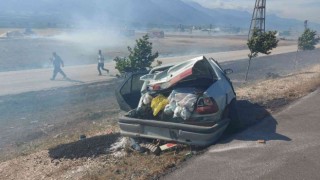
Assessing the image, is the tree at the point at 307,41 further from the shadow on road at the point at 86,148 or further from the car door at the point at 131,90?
the shadow on road at the point at 86,148

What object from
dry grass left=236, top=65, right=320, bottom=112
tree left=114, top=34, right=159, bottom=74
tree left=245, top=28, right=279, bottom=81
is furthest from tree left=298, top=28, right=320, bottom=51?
dry grass left=236, top=65, right=320, bottom=112

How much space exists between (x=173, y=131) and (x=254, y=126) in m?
1.99

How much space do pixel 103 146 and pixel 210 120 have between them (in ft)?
7.48

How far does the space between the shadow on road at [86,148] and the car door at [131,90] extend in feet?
2.63

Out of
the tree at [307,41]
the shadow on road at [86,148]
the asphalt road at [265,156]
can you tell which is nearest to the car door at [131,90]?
the shadow on road at [86,148]

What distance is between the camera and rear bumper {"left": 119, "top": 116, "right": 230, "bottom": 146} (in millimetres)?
5809

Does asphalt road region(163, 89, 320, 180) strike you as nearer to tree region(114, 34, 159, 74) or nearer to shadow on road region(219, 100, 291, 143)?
shadow on road region(219, 100, 291, 143)

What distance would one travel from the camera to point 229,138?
6.40 m

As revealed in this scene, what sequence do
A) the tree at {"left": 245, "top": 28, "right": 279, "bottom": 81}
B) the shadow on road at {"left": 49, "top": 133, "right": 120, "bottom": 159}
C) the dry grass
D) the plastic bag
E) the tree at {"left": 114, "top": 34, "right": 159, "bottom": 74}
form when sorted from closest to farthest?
the plastic bag < the shadow on road at {"left": 49, "top": 133, "right": 120, "bottom": 159} < the dry grass < the tree at {"left": 114, "top": 34, "right": 159, "bottom": 74} < the tree at {"left": 245, "top": 28, "right": 279, "bottom": 81}

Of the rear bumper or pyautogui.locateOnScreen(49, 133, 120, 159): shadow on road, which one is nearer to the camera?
the rear bumper

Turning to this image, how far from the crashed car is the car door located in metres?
0.33

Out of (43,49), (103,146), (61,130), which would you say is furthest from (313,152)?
(43,49)

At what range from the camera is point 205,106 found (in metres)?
5.96

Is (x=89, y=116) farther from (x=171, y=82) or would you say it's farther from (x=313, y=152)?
(x=313, y=152)
